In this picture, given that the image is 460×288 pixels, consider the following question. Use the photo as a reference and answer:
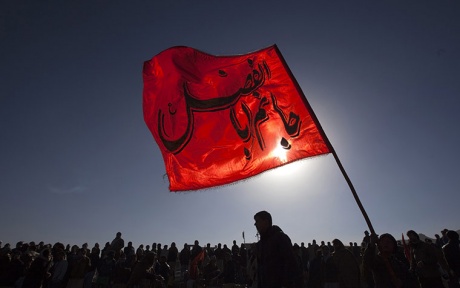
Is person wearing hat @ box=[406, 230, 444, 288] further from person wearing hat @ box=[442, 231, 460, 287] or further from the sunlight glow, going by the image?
the sunlight glow

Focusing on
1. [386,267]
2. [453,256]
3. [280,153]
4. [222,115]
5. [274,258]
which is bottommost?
[386,267]

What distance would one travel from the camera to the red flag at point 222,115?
501 cm

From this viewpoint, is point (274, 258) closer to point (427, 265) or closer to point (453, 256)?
point (427, 265)

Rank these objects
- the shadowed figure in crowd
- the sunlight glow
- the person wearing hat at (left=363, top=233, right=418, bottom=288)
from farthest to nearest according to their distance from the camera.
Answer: the sunlight glow → the person wearing hat at (left=363, top=233, right=418, bottom=288) → the shadowed figure in crowd

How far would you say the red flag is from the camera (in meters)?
5.01

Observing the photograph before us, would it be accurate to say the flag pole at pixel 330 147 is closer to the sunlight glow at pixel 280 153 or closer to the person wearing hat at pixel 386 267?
the sunlight glow at pixel 280 153

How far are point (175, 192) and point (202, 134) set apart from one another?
1.22 metres

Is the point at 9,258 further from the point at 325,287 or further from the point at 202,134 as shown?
the point at 325,287

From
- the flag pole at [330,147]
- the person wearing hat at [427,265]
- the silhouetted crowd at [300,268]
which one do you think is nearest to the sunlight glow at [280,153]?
the flag pole at [330,147]

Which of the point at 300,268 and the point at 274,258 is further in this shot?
the point at 300,268

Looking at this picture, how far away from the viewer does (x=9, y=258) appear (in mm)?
8328

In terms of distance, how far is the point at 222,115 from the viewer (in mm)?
5809

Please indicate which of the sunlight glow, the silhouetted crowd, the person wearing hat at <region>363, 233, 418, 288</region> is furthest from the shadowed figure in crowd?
the person wearing hat at <region>363, 233, 418, 288</region>

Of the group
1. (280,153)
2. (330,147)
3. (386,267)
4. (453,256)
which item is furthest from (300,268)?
(330,147)
